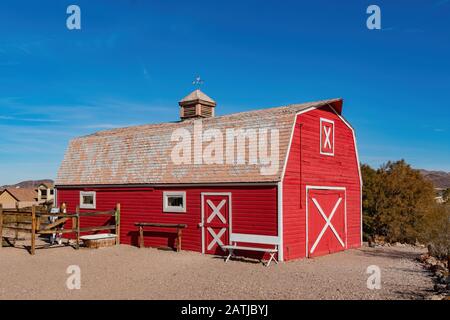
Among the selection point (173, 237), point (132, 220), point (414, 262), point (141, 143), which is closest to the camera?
point (414, 262)

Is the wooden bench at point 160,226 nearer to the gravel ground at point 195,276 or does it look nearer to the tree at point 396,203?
the gravel ground at point 195,276

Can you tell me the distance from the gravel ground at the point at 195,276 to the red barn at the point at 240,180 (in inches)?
44.7

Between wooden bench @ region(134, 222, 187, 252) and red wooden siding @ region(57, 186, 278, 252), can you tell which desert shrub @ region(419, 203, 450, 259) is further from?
wooden bench @ region(134, 222, 187, 252)

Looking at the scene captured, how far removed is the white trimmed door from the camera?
15.3 meters

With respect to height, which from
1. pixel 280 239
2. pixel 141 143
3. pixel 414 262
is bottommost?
pixel 414 262

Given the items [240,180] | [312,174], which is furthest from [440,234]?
[240,180]

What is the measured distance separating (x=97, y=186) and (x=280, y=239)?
9.59 metres

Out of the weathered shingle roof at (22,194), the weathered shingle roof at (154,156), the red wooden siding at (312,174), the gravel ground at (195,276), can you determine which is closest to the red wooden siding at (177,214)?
the weathered shingle roof at (154,156)

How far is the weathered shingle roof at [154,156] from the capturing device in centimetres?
1523

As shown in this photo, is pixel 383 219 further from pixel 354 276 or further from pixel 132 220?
pixel 132 220

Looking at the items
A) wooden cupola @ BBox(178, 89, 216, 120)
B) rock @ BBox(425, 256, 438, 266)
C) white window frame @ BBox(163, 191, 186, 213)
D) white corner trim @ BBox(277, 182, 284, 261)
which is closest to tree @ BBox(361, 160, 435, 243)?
rock @ BBox(425, 256, 438, 266)
